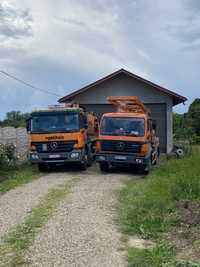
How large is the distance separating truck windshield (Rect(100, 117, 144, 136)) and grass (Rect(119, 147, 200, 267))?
14.8ft

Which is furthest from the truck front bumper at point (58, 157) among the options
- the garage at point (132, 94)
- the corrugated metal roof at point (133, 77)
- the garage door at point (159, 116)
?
the garage at point (132, 94)

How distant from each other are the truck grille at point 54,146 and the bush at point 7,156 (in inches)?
59.8

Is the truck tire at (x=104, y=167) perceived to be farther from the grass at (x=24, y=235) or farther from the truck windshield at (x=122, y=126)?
the grass at (x=24, y=235)

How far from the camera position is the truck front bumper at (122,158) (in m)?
19.2

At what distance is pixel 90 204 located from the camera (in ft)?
38.8

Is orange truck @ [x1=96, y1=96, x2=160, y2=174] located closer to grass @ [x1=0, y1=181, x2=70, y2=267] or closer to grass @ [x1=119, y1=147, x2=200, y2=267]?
grass @ [x1=119, y1=147, x2=200, y2=267]

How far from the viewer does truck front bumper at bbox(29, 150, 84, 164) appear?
19.5 metres

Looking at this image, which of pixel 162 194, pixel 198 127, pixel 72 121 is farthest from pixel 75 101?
pixel 198 127

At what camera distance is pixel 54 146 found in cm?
1958

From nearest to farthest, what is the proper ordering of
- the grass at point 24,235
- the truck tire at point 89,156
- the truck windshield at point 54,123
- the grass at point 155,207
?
A: the grass at point 24,235, the grass at point 155,207, the truck windshield at point 54,123, the truck tire at point 89,156

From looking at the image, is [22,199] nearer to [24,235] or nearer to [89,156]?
[24,235]

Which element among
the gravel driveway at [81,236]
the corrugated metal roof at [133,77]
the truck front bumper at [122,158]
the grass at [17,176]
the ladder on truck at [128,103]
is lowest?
the grass at [17,176]

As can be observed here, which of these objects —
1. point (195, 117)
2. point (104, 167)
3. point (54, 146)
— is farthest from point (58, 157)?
point (195, 117)

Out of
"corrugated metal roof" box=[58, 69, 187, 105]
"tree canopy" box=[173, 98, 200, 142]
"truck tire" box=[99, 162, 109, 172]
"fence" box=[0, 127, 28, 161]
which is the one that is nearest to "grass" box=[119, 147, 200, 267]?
"truck tire" box=[99, 162, 109, 172]
